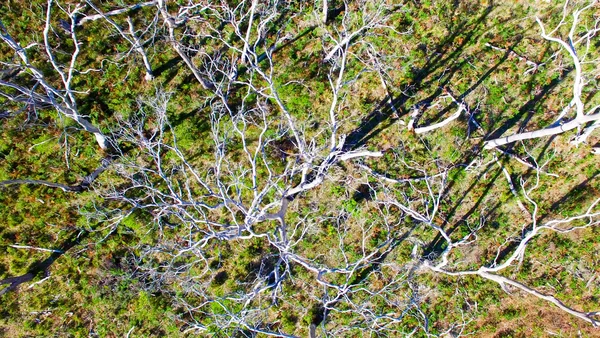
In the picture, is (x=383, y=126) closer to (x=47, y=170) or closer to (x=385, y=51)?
(x=385, y=51)

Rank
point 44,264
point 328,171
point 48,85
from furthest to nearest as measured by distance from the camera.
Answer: point 328,171, point 44,264, point 48,85

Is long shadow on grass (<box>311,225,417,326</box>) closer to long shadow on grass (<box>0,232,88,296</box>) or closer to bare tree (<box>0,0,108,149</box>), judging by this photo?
long shadow on grass (<box>0,232,88,296</box>)

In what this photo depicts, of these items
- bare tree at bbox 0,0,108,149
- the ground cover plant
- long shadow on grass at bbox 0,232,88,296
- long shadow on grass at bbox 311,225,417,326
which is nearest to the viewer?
bare tree at bbox 0,0,108,149

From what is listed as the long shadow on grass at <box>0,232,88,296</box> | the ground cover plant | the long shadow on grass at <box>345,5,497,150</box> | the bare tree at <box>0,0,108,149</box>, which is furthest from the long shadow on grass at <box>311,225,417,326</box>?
the bare tree at <box>0,0,108,149</box>

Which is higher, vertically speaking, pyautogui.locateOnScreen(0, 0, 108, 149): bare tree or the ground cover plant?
pyautogui.locateOnScreen(0, 0, 108, 149): bare tree

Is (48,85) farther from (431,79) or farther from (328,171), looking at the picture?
(431,79)

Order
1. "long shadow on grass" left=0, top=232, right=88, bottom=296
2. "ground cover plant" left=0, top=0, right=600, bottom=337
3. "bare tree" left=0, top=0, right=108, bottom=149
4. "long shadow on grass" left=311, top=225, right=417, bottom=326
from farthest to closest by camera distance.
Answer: "long shadow on grass" left=311, top=225, right=417, bottom=326, "ground cover plant" left=0, top=0, right=600, bottom=337, "long shadow on grass" left=0, top=232, right=88, bottom=296, "bare tree" left=0, top=0, right=108, bottom=149

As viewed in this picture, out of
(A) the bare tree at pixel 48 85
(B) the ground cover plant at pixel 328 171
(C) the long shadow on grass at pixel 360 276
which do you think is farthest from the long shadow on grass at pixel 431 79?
(A) the bare tree at pixel 48 85

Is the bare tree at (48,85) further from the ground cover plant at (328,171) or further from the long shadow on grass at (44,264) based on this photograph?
the long shadow on grass at (44,264)

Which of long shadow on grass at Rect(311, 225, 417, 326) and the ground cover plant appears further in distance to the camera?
long shadow on grass at Rect(311, 225, 417, 326)

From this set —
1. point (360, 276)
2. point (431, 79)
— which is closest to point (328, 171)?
point (360, 276)
